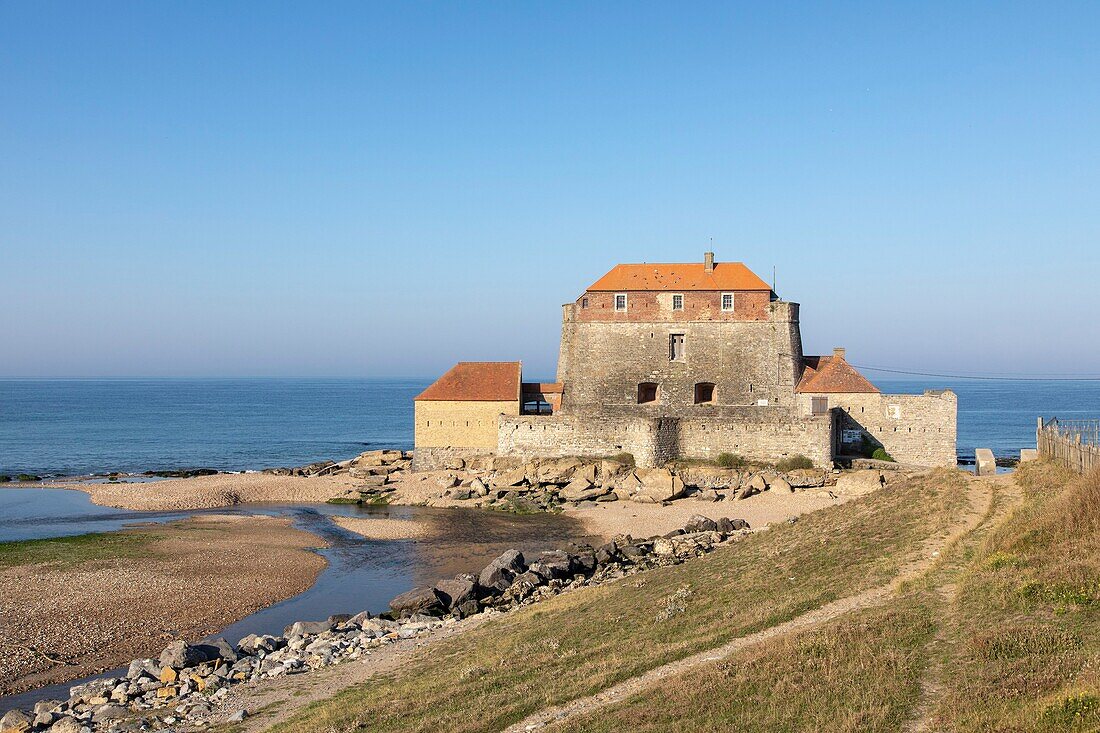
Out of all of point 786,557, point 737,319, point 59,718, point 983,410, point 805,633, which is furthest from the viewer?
point 983,410

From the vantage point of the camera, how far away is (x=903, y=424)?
42.2 metres

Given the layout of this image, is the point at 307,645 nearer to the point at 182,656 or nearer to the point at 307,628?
the point at 307,628

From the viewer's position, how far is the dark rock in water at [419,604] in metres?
21.5

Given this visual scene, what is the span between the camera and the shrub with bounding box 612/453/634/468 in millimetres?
42594

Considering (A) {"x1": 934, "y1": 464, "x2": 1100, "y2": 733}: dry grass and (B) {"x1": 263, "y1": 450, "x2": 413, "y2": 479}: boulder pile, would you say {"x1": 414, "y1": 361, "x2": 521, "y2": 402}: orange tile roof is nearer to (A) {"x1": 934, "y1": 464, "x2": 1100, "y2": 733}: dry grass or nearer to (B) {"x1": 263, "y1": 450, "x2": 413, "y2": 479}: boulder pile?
(B) {"x1": 263, "y1": 450, "x2": 413, "y2": 479}: boulder pile

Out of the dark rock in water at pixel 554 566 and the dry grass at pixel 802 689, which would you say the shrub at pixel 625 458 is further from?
the dry grass at pixel 802 689

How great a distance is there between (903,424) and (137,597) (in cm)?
3324

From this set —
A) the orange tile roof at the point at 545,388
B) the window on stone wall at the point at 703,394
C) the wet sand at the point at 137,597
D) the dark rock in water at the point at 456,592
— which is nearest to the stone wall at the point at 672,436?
the window on stone wall at the point at 703,394

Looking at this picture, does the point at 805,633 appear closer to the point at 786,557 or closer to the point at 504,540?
the point at 786,557

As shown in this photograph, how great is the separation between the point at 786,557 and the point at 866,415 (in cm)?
2572

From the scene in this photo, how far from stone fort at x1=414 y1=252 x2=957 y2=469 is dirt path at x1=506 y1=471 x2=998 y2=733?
2377cm

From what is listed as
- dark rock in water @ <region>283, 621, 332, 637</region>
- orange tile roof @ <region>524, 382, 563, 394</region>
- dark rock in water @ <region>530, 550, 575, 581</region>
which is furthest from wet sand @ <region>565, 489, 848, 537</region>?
dark rock in water @ <region>283, 621, 332, 637</region>

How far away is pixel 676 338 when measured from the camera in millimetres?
47219

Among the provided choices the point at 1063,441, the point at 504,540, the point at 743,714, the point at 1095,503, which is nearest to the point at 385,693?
the point at 743,714
